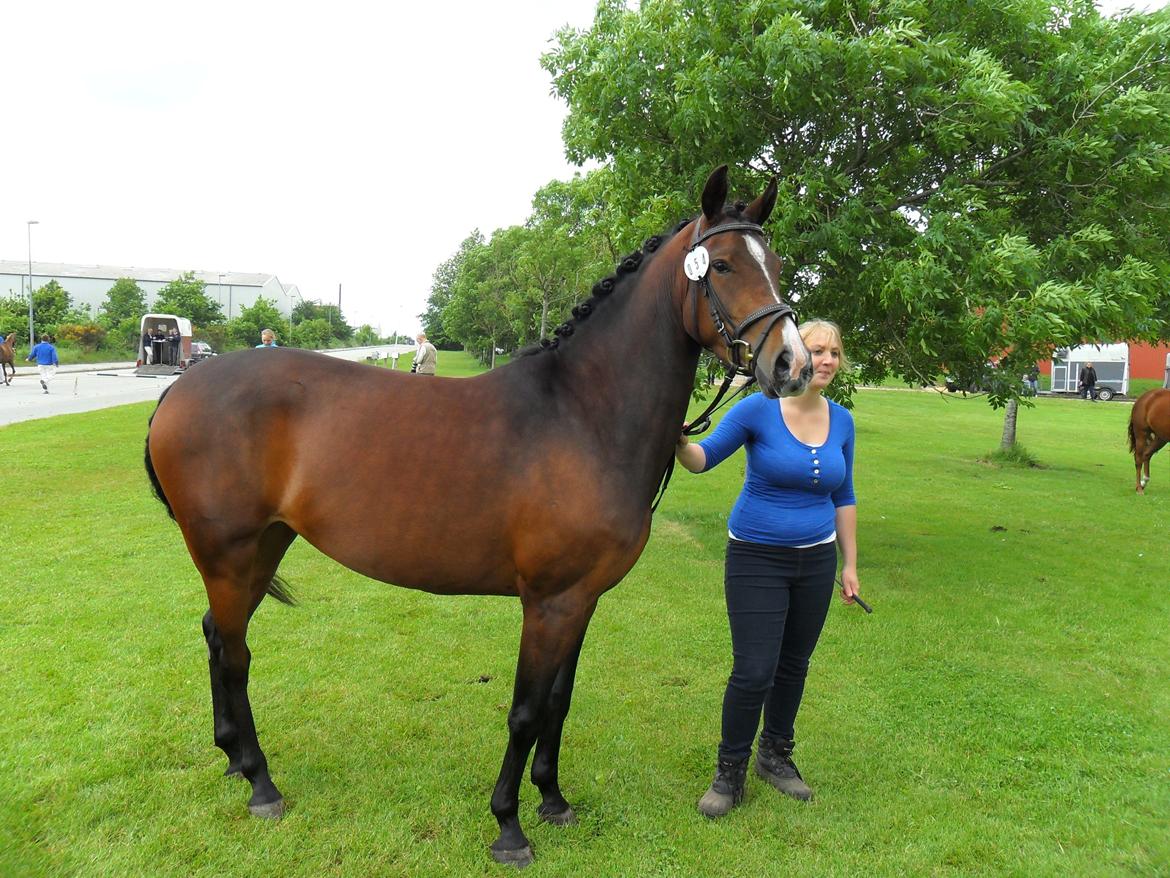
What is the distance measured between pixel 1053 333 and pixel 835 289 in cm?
184

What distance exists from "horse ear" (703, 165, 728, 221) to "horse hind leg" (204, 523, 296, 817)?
2442mm

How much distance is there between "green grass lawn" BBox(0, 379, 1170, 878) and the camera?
9.75 ft

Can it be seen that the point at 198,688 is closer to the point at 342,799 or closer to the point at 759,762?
the point at 342,799

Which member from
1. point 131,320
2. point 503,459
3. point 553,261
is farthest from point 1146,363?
point 131,320

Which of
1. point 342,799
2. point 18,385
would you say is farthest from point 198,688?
point 18,385

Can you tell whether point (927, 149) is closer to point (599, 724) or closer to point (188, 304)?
point (599, 724)

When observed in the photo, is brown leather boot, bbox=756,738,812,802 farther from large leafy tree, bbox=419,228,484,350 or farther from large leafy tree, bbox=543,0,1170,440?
large leafy tree, bbox=419,228,484,350

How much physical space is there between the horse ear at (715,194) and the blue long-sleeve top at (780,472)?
2.95 ft

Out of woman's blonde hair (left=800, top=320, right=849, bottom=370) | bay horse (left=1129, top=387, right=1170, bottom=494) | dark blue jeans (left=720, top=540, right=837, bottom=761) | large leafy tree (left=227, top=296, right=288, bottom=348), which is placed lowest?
dark blue jeans (left=720, top=540, right=837, bottom=761)

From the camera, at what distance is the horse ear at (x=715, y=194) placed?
250 cm

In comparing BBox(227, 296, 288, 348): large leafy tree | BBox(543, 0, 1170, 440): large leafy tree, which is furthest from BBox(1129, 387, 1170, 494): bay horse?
BBox(227, 296, 288, 348): large leafy tree

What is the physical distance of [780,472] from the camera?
3.13 metres

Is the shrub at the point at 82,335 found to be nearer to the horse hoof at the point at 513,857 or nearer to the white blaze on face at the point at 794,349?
the horse hoof at the point at 513,857

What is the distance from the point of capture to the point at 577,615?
2855 mm
